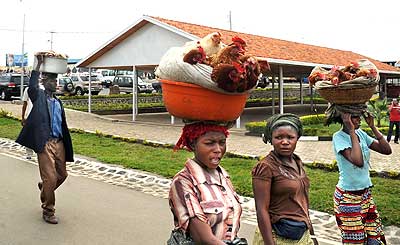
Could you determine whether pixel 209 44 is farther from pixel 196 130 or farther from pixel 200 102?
pixel 196 130

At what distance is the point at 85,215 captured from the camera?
6336 millimetres

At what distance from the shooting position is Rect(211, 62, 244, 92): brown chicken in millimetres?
2553

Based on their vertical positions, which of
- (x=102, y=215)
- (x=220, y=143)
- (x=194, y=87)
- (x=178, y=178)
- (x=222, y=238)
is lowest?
(x=102, y=215)

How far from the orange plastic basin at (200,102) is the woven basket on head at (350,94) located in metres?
1.50

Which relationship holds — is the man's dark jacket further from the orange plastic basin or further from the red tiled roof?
the red tiled roof

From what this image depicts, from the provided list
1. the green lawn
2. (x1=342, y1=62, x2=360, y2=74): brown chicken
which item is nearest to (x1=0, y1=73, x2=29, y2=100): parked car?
the green lawn

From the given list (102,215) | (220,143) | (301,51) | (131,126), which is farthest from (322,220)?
(301,51)

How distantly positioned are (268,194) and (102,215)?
3808 millimetres

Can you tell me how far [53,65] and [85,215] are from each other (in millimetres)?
1993

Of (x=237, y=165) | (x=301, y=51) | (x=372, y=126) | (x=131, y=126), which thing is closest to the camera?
(x=372, y=126)

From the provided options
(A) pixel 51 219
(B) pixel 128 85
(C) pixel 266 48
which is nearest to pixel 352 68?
(A) pixel 51 219

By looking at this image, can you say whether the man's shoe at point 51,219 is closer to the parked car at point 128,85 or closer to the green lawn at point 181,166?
the green lawn at point 181,166

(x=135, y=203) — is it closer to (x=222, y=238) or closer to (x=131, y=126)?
(x=222, y=238)

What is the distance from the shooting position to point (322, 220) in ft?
20.4
